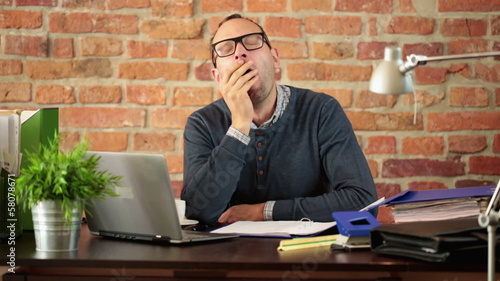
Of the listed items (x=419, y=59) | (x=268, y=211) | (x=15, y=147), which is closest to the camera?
(x=419, y=59)

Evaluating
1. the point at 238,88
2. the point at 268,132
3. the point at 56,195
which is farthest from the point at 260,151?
the point at 56,195

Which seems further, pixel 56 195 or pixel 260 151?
pixel 260 151

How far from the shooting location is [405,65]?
124 cm

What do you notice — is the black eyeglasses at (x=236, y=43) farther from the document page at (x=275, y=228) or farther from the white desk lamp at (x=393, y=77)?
the white desk lamp at (x=393, y=77)

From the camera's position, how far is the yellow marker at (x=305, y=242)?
1.37 m

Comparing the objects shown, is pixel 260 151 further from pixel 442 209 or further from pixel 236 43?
pixel 442 209

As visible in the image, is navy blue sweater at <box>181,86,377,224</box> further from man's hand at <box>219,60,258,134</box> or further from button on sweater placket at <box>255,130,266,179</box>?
man's hand at <box>219,60,258,134</box>

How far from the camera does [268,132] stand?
85.8 inches

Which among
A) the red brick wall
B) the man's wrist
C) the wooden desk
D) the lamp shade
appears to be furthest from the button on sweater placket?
the lamp shade

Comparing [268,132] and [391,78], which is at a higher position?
[391,78]

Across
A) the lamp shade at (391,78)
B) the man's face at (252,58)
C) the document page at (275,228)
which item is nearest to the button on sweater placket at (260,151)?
the man's face at (252,58)

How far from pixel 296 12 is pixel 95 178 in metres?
1.48

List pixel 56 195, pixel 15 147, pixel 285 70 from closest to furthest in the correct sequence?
pixel 56 195
pixel 15 147
pixel 285 70

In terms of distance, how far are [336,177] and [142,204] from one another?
76 cm
